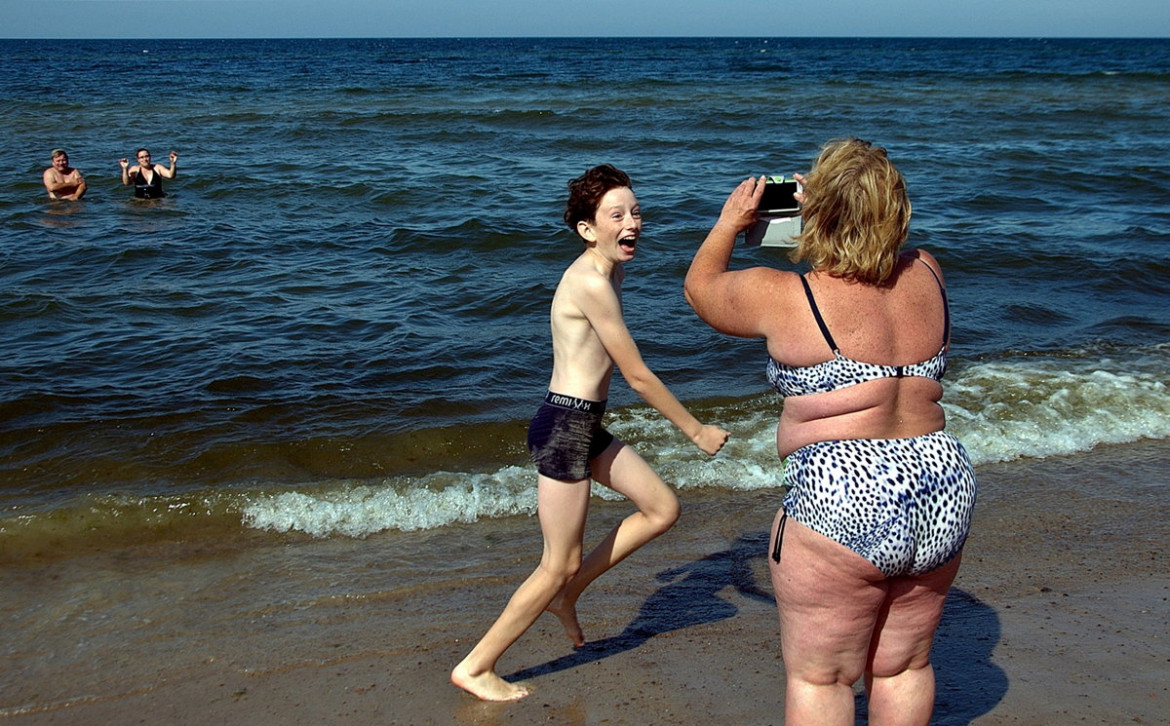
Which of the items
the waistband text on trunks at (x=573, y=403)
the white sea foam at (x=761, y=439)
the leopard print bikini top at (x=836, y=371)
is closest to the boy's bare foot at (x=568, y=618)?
the waistband text on trunks at (x=573, y=403)

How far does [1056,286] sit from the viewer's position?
32.2 feet

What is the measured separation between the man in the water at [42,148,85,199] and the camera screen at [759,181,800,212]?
13689mm

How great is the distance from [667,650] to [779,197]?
1926mm

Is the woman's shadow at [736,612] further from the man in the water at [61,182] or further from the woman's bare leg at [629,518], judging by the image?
the man in the water at [61,182]

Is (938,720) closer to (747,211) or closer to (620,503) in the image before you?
(747,211)

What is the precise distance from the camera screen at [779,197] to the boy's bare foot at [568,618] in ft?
5.37

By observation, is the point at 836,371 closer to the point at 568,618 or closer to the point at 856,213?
the point at 856,213

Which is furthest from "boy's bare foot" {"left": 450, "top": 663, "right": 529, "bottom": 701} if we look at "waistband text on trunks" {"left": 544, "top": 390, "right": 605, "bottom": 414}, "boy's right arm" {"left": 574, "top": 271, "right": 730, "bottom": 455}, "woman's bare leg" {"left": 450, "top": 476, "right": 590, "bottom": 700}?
"boy's right arm" {"left": 574, "top": 271, "right": 730, "bottom": 455}

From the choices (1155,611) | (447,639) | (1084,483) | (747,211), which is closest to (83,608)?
(447,639)

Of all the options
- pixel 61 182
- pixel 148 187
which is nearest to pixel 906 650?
pixel 148 187

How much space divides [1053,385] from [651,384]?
4.83 metres

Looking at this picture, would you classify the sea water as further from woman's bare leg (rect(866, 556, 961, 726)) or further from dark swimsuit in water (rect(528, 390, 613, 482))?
woman's bare leg (rect(866, 556, 961, 726))

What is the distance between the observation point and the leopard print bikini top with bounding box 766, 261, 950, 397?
7.59 ft

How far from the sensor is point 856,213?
89.7 inches
